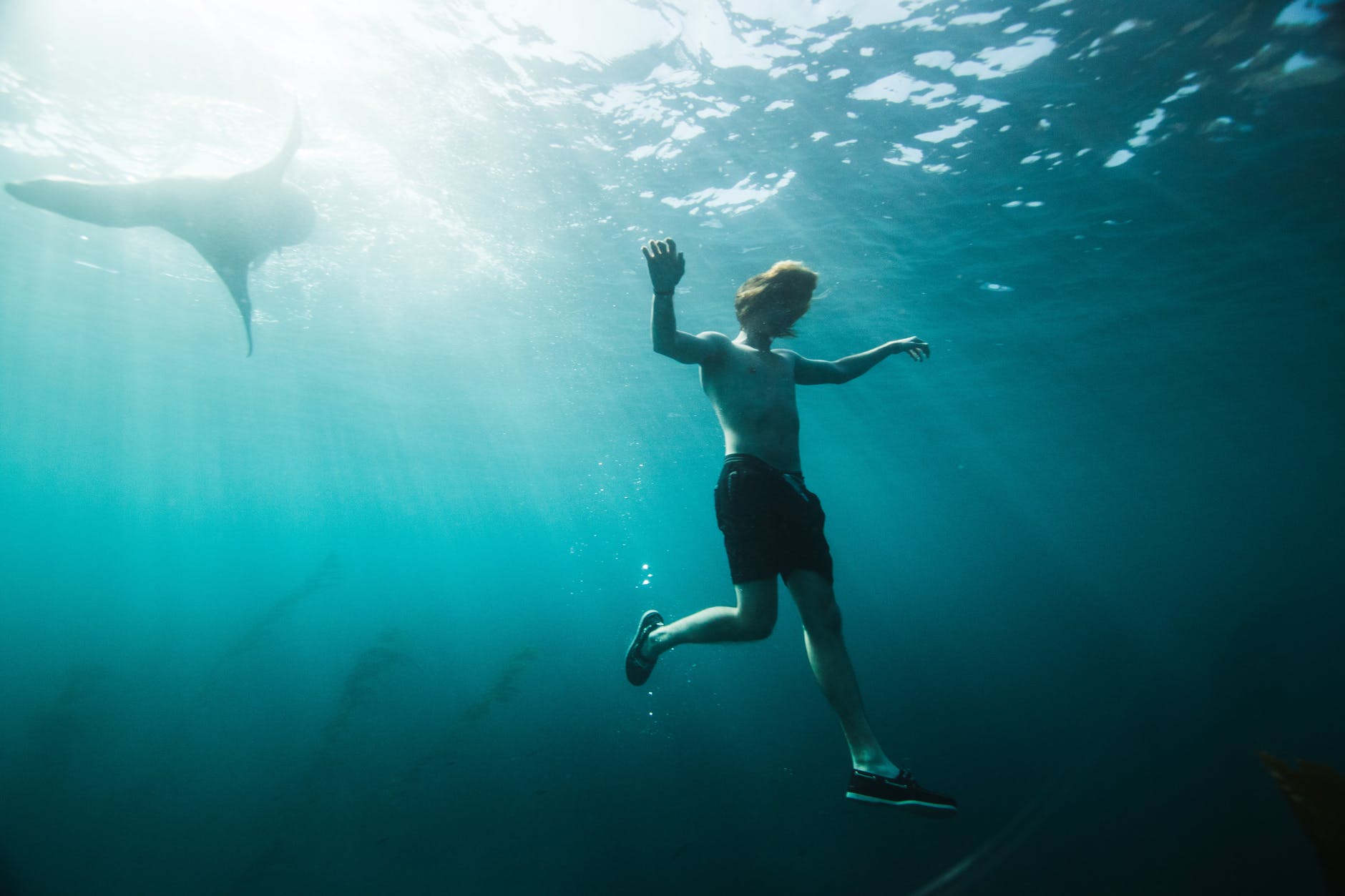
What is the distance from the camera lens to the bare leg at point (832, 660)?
298 cm

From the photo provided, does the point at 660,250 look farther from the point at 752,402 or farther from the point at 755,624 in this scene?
the point at 755,624

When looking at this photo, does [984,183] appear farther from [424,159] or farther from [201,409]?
[201,409]

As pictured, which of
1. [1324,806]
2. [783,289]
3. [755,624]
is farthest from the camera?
[783,289]

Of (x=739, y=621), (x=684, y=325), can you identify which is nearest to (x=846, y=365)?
(x=739, y=621)

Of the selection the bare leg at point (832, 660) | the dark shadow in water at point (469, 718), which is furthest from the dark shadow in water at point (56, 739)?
the bare leg at point (832, 660)

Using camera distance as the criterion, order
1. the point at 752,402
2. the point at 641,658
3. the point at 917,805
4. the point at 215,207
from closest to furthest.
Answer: the point at 917,805, the point at 752,402, the point at 641,658, the point at 215,207

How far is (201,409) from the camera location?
3247 cm

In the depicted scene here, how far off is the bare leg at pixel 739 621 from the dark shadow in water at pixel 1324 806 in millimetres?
2158

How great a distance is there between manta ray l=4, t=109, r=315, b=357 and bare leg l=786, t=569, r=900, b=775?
301 inches

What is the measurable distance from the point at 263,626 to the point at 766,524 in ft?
59.0

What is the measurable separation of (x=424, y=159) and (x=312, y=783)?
419 inches

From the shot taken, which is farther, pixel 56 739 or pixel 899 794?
pixel 56 739

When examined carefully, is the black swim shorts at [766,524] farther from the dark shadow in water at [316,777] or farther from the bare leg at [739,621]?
the dark shadow in water at [316,777]

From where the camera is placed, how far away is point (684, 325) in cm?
→ 1630
